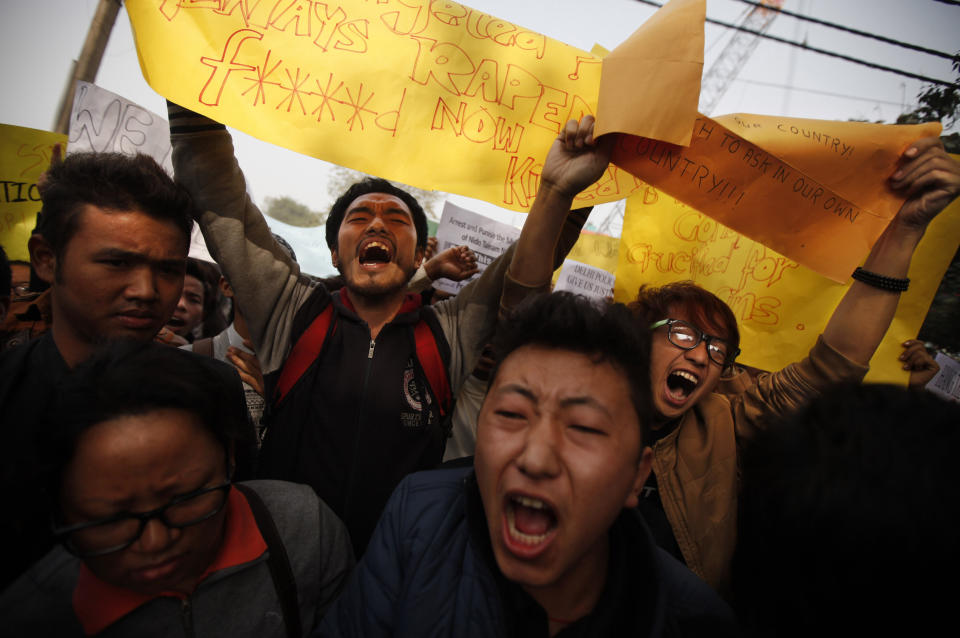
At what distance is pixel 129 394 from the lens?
104cm

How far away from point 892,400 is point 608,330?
630 millimetres

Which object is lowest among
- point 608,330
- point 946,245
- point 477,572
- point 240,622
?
point 240,622

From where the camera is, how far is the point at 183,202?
1610 mm

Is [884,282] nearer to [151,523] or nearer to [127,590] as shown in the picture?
[151,523]

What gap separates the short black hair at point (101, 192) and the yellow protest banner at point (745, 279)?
2199 mm

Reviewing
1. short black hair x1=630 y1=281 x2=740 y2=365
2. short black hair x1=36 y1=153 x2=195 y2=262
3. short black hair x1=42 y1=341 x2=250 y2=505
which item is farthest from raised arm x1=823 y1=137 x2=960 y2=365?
short black hair x1=36 y1=153 x2=195 y2=262

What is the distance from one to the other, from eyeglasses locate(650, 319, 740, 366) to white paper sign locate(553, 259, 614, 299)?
1495mm

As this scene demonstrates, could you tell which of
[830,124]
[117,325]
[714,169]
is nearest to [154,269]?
[117,325]

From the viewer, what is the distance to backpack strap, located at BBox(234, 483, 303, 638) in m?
1.22

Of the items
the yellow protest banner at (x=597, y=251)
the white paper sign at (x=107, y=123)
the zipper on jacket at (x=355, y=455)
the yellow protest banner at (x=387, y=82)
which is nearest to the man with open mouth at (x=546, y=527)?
the zipper on jacket at (x=355, y=455)

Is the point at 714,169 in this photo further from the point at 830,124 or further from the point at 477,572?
the point at 477,572

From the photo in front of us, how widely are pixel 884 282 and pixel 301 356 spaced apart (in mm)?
2359

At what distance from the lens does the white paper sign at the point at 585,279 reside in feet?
11.3

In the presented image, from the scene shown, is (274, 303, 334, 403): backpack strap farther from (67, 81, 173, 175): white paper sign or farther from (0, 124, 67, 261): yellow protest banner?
(0, 124, 67, 261): yellow protest banner
